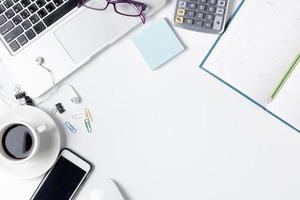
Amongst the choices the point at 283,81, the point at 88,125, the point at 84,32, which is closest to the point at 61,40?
the point at 84,32

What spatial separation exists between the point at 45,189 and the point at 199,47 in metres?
0.35

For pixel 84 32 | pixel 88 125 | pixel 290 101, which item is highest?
pixel 84 32

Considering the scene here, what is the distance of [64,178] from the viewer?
713 mm

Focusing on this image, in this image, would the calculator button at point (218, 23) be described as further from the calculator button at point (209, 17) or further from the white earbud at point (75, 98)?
the white earbud at point (75, 98)

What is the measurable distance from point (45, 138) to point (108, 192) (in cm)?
14

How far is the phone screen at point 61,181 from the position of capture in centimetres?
71

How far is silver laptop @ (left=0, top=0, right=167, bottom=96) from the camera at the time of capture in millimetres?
679

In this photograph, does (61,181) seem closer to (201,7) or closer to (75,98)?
(75,98)

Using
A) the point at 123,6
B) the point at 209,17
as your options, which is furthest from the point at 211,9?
the point at 123,6

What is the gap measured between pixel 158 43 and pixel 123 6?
0.27 feet

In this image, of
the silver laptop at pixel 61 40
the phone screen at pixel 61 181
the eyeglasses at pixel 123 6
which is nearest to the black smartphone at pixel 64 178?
the phone screen at pixel 61 181

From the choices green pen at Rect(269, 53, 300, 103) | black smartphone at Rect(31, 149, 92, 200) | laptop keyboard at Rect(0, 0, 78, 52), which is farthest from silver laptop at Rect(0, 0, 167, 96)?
green pen at Rect(269, 53, 300, 103)

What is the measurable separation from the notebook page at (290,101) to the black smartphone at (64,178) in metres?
0.33

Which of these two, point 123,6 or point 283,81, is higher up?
point 123,6
